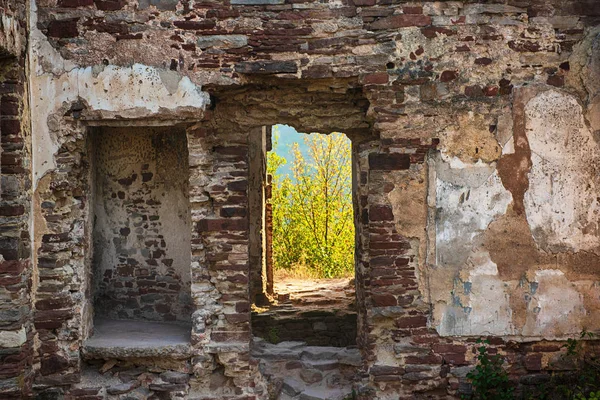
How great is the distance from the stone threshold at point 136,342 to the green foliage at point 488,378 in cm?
249

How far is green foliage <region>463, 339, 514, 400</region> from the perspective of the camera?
5.73 m

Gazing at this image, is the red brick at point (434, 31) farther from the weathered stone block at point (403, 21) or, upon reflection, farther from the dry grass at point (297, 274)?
the dry grass at point (297, 274)

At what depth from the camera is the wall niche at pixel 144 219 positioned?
683cm

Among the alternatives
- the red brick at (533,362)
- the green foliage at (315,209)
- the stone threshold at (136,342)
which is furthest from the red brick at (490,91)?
the green foliage at (315,209)

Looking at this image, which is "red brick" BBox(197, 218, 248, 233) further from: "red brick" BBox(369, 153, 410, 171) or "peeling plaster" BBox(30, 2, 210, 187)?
"red brick" BBox(369, 153, 410, 171)

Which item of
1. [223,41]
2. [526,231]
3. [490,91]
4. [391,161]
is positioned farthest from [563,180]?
[223,41]

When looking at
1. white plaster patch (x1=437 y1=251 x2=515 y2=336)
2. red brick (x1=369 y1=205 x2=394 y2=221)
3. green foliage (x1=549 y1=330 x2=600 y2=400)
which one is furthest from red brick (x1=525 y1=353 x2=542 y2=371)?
red brick (x1=369 y1=205 x2=394 y2=221)

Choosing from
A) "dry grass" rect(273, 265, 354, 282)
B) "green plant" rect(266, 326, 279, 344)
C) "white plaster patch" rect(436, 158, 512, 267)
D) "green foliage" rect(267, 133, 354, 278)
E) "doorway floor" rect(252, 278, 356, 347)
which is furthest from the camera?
"green foliage" rect(267, 133, 354, 278)

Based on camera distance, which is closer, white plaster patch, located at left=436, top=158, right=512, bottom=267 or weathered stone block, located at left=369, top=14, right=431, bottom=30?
→ weathered stone block, located at left=369, top=14, right=431, bottom=30

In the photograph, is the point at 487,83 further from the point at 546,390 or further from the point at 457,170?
the point at 546,390

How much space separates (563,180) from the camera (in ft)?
19.3

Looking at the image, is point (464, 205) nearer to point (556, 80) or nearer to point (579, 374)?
point (556, 80)

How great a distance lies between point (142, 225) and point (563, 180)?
4.01 meters

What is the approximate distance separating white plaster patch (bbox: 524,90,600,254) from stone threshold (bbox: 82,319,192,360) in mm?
3292
